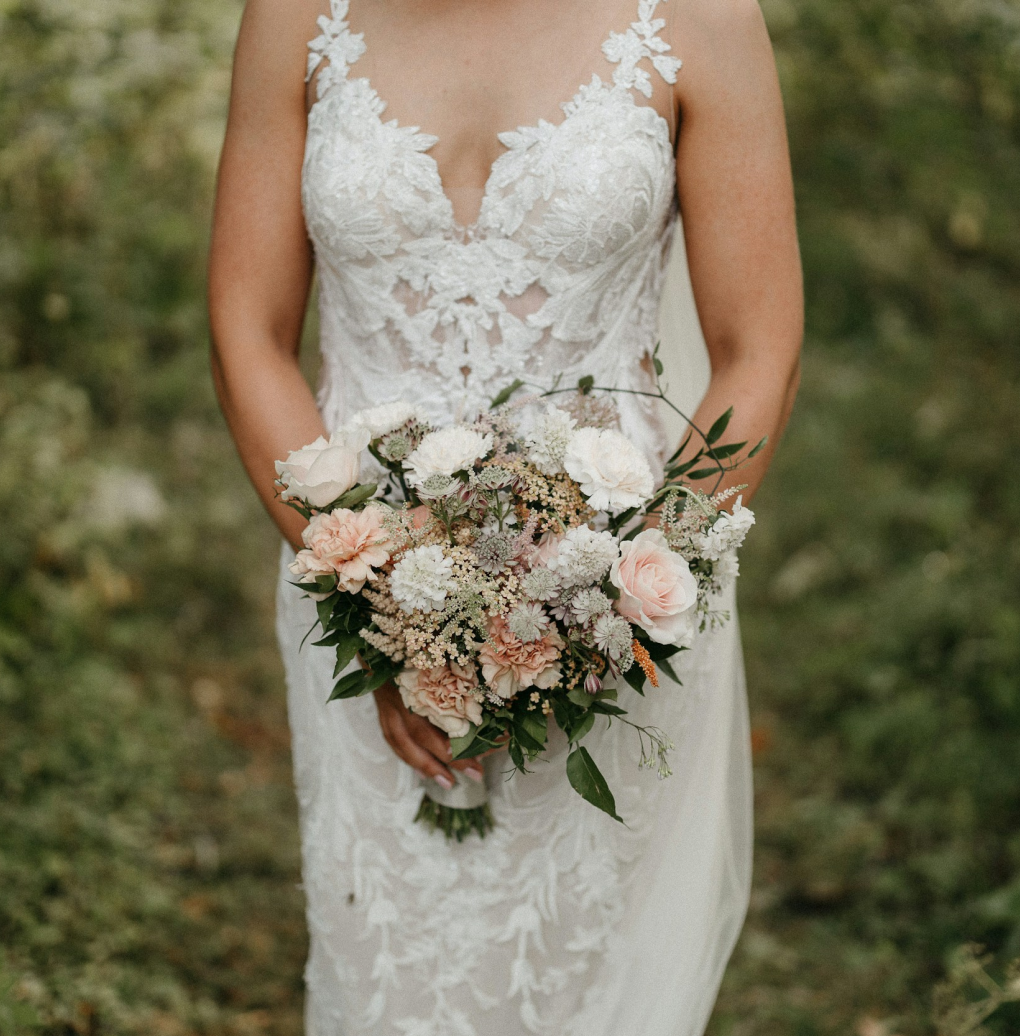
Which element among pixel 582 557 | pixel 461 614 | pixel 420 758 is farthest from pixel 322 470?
pixel 420 758

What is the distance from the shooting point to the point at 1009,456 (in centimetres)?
496

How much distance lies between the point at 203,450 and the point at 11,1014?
3338mm

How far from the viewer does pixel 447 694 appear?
1594mm

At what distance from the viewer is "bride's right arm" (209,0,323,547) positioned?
1941 millimetres

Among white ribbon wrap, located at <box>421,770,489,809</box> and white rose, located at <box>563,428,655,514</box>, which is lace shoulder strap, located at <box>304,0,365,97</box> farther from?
white ribbon wrap, located at <box>421,770,489,809</box>

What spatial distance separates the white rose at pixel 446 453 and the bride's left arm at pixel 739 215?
57cm

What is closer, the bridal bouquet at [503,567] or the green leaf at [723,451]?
the bridal bouquet at [503,567]

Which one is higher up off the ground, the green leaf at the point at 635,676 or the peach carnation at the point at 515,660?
the peach carnation at the point at 515,660

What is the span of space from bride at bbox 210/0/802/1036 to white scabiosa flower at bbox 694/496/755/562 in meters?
0.44

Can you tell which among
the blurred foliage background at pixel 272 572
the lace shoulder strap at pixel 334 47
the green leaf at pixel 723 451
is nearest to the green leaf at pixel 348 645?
the green leaf at pixel 723 451

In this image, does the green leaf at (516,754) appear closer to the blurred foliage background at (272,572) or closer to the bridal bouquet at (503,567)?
the bridal bouquet at (503,567)

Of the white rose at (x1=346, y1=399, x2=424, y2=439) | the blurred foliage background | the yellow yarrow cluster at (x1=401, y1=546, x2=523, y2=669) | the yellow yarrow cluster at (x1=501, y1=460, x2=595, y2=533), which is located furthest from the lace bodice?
the blurred foliage background

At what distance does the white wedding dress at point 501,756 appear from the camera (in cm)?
187

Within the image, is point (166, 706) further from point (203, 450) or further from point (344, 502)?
point (344, 502)
